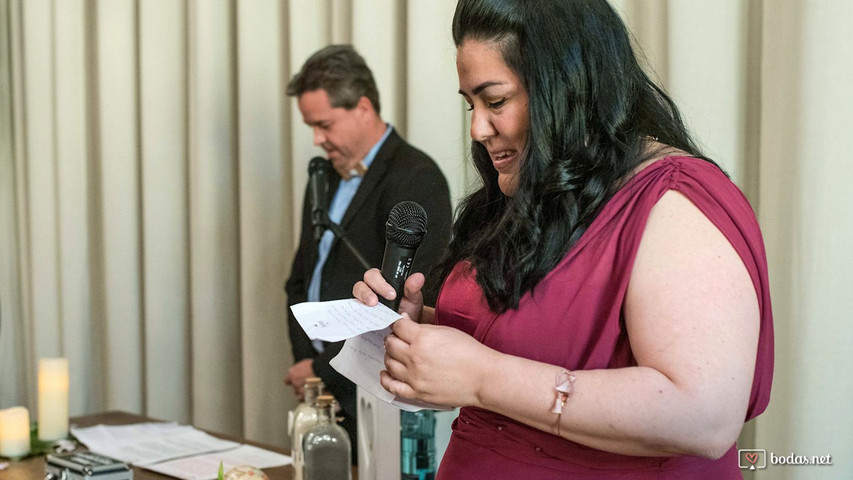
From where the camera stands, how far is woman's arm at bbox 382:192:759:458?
41.1 inches

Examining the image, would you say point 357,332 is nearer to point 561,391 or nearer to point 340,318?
point 340,318

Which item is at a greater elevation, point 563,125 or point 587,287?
point 563,125

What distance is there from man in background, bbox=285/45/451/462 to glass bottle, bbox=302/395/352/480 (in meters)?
0.87

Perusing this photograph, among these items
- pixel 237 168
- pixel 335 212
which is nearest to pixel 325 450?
pixel 335 212

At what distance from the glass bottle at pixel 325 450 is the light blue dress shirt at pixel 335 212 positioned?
3.82ft

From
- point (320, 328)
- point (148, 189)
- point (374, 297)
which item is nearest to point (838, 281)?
point (374, 297)

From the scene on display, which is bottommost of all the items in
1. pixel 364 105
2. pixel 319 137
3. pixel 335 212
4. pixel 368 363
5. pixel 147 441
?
pixel 147 441

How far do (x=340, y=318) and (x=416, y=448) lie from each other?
0.75 m

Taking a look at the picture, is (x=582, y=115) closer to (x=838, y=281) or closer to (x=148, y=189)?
(x=838, y=281)

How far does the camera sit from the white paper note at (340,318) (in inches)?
45.4

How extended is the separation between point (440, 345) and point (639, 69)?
0.50 metres

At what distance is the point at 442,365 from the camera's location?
1.16 meters

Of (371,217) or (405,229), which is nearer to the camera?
(405,229)

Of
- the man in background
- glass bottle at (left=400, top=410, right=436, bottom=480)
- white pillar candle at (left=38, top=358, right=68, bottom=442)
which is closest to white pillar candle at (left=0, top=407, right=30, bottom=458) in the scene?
white pillar candle at (left=38, top=358, right=68, bottom=442)
